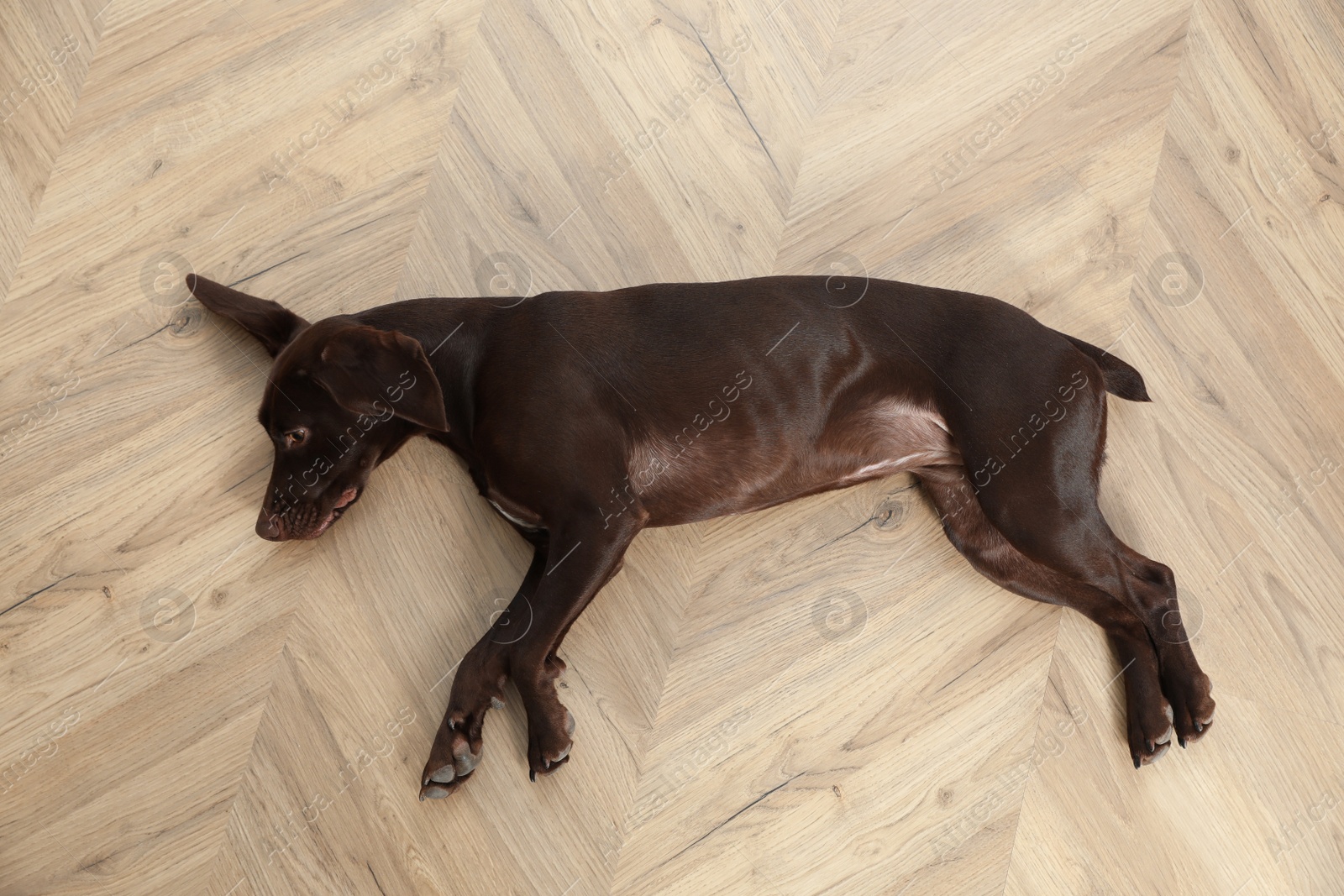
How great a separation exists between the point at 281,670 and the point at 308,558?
33 cm

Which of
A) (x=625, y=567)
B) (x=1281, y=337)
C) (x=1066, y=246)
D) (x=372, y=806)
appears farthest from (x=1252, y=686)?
(x=372, y=806)

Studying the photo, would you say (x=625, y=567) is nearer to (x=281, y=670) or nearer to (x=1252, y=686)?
(x=281, y=670)

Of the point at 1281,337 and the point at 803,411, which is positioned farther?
the point at 1281,337

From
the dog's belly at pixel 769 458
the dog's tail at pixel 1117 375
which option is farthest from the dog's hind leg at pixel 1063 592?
the dog's tail at pixel 1117 375

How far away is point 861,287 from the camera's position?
2473 millimetres

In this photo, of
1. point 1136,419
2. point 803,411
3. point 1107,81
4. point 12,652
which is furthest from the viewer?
point 1107,81

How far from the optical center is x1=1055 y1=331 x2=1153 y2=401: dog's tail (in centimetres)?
257

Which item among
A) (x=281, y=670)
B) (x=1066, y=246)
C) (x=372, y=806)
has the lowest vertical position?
(x=372, y=806)

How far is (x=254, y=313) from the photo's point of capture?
8.34 feet

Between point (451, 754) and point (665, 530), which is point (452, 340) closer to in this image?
point (665, 530)

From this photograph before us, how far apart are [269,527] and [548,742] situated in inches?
38.0

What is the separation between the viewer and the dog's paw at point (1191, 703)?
2562 millimetres

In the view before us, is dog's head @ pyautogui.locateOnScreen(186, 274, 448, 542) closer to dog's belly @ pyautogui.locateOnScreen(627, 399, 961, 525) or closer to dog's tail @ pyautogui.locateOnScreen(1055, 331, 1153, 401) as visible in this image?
dog's belly @ pyautogui.locateOnScreen(627, 399, 961, 525)

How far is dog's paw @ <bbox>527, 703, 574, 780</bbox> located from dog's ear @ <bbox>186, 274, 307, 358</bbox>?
1293 mm
